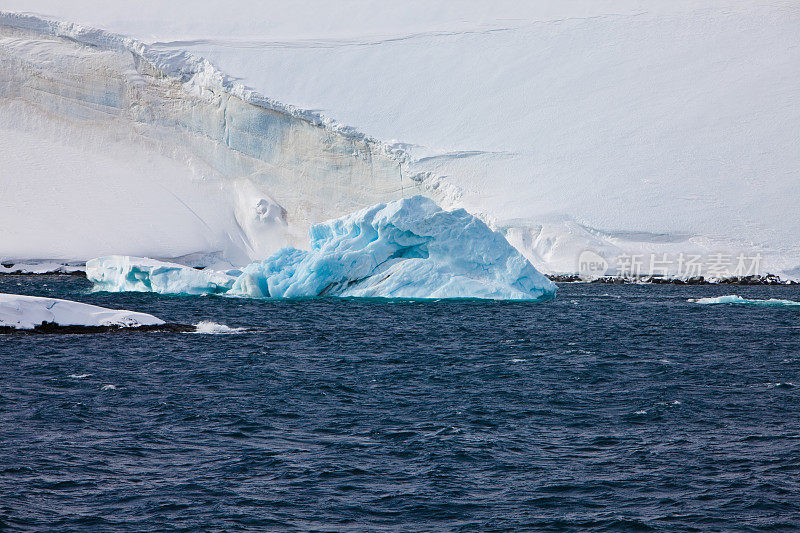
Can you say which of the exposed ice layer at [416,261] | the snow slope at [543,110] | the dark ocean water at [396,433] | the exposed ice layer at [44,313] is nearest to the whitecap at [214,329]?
the dark ocean water at [396,433]

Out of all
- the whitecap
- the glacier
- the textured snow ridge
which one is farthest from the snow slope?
the whitecap

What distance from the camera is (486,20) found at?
199ft

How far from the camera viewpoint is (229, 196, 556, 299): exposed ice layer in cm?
2812

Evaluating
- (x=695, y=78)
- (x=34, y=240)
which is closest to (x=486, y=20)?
(x=695, y=78)

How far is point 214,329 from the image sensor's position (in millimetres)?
19469

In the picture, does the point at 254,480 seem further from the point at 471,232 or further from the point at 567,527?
the point at 471,232

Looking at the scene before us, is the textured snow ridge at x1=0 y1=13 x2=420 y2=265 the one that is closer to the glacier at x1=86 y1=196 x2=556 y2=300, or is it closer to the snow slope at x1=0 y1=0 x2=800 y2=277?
the snow slope at x1=0 y1=0 x2=800 y2=277

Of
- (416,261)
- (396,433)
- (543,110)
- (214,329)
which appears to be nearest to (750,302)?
(416,261)

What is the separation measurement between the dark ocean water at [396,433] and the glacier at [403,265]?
358 inches

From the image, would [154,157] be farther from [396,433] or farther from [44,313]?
[396,433]

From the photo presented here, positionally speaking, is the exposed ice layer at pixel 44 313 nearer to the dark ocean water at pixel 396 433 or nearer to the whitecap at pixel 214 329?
the dark ocean water at pixel 396 433

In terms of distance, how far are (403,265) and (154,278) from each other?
8860 millimetres

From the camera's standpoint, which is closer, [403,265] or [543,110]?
[403,265]

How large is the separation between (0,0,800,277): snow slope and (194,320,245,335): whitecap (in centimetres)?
2415
